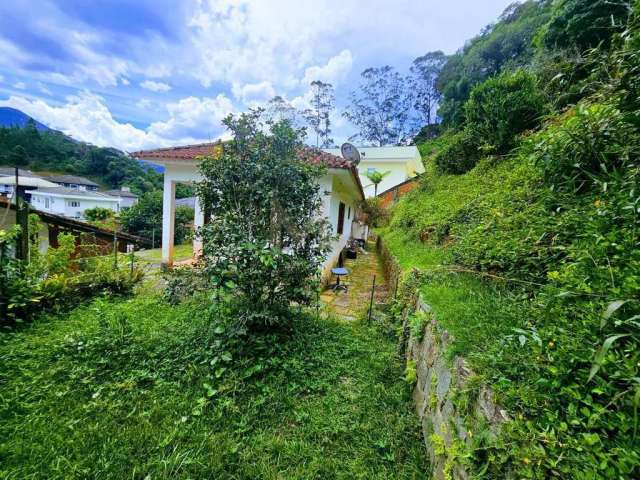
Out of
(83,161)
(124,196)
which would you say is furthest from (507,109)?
(83,161)

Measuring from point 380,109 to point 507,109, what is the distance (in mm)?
35079

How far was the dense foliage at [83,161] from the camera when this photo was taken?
40125 mm

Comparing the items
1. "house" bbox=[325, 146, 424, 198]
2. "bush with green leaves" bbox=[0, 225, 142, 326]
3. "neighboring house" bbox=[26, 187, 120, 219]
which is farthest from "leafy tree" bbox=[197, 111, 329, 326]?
"neighboring house" bbox=[26, 187, 120, 219]

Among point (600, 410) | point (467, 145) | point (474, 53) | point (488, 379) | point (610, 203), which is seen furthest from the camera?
point (474, 53)

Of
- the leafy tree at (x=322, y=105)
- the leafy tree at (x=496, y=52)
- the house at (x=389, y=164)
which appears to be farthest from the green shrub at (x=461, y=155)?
the leafy tree at (x=322, y=105)

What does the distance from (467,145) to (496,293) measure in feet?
22.7

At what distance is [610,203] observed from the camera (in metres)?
1.58

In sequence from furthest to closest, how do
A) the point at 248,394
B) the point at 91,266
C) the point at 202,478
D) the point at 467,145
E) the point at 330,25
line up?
1. the point at 330,25
2. the point at 467,145
3. the point at 91,266
4. the point at 248,394
5. the point at 202,478

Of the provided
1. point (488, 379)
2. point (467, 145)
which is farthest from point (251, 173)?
point (467, 145)

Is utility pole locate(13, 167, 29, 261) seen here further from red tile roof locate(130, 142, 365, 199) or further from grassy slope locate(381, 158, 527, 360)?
grassy slope locate(381, 158, 527, 360)

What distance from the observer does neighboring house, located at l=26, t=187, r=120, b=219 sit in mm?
32062

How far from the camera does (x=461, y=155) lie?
802 cm

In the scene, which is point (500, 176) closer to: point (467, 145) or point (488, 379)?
point (467, 145)

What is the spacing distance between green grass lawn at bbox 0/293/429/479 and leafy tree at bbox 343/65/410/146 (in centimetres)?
3834
